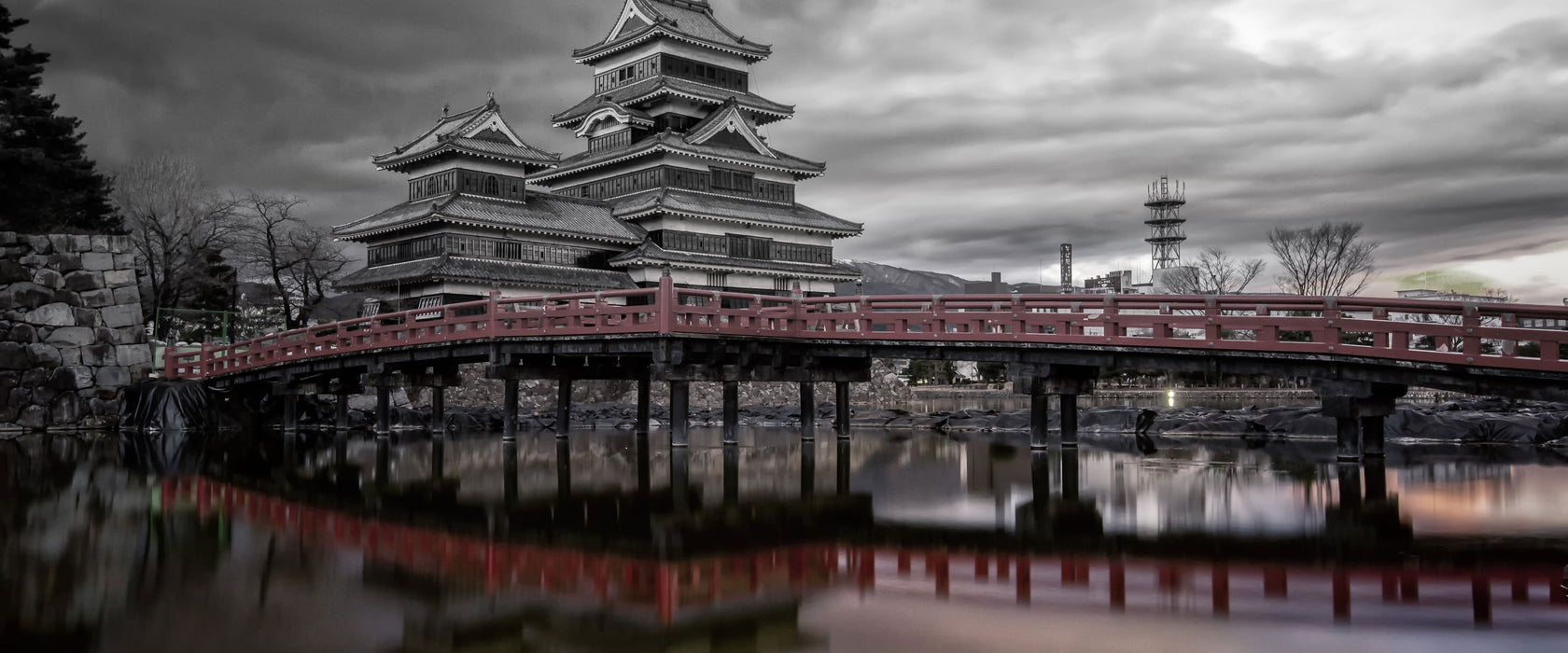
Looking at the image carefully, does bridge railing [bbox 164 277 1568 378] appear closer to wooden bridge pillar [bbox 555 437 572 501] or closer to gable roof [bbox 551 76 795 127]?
wooden bridge pillar [bbox 555 437 572 501]

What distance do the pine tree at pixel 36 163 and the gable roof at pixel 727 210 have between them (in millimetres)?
19888

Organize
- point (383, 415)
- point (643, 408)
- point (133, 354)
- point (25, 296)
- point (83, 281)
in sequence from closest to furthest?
point (383, 415) → point (25, 296) → point (643, 408) → point (83, 281) → point (133, 354)

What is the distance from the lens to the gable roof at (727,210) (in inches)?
1917

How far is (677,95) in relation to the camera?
174 ft

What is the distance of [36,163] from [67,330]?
20.4ft

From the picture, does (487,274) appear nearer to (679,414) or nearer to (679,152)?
(679,152)

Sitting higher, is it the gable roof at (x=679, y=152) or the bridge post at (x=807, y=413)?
the gable roof at (x=679, y=152)

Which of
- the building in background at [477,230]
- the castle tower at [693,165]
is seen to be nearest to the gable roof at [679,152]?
the castle tower at [693,165]

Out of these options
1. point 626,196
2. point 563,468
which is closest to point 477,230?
point 626,196

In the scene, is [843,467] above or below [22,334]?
below

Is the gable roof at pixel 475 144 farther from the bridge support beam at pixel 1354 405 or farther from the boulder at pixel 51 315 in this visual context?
the bridge support beam at pixel 1354 405

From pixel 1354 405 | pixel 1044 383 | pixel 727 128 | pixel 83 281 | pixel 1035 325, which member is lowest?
pixel 1354 405

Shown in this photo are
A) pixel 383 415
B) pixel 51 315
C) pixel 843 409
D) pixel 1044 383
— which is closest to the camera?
pixel 1044 383

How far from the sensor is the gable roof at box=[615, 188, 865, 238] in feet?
160
